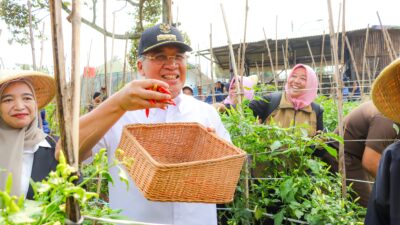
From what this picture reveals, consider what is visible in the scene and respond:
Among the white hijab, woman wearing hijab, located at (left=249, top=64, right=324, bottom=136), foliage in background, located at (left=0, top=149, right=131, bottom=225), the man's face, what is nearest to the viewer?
foliage in background, located at (left=0, top=149, right=131, bottom=225)

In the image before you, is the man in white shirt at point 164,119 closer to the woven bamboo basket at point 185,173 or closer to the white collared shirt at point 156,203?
the white collared shirt at point 156,203

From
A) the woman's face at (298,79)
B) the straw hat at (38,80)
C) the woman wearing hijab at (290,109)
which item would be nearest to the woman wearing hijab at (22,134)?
the straw hat at (38,80)

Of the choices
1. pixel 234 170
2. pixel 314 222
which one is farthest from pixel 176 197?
pixel 314 222

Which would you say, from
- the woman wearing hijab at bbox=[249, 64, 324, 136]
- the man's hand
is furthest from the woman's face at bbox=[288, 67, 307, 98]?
the man's hand

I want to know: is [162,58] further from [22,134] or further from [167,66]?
[22,134]

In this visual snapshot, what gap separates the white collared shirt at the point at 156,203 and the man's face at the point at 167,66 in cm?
10

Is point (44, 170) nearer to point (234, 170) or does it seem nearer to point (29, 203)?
point (234, 170)

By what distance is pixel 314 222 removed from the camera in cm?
154

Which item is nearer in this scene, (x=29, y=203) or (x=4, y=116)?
(x=29, y=203)

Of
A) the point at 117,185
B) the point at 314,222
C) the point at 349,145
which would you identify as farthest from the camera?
the point at 349,145

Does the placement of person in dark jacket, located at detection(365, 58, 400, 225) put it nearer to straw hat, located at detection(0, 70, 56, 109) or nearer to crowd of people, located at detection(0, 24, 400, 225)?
crowd of people, located at detection(0, 24, 400, 225)

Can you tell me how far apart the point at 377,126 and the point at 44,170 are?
154 centimetres

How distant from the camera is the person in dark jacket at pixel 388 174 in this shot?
3.82ft

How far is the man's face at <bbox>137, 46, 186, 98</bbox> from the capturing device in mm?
1380
